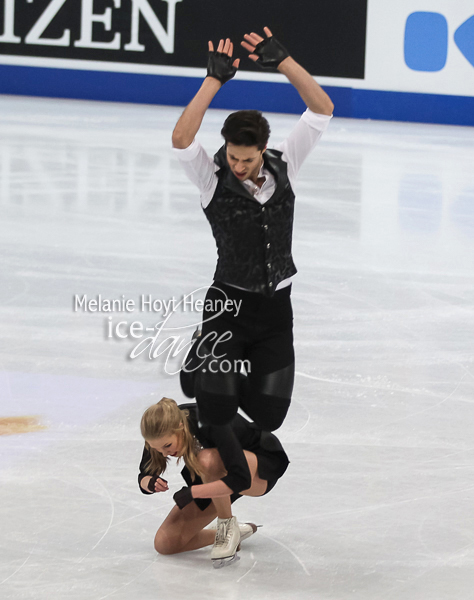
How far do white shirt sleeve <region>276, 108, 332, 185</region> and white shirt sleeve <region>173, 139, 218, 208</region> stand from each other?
0.21 meters

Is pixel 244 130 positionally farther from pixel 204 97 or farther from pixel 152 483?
pixel 152 483

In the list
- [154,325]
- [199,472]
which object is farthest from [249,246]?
[154,325]

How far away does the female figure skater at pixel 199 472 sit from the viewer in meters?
2.49

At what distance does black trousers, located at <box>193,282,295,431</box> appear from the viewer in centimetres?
252

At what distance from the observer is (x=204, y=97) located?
94.4 inches

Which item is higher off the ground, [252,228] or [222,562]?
[252,228]

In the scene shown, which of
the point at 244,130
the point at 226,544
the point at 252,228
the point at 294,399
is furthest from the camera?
the point at 294,399

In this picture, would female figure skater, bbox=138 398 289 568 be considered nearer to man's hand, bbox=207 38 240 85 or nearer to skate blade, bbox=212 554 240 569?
skate blade, bbox=212 554 240 569

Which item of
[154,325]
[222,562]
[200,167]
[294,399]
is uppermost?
[200,167]

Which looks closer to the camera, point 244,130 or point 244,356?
point 244,130

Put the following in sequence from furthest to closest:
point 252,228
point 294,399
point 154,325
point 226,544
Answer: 1. point 154,325
2. point 294,399
3. point 226,544
4. point 252,228

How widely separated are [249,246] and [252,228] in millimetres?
49

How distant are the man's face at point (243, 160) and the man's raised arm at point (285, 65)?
0.20 m

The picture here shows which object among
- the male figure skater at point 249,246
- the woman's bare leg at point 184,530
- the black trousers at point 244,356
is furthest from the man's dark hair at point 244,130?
the woman's bare leg at point 184,530
